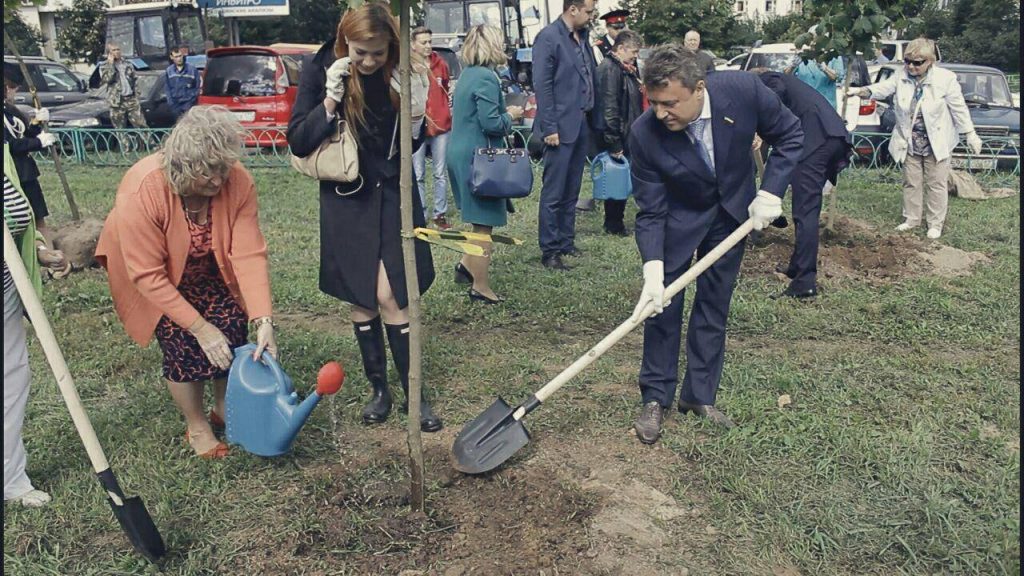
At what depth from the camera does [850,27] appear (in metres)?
6.16

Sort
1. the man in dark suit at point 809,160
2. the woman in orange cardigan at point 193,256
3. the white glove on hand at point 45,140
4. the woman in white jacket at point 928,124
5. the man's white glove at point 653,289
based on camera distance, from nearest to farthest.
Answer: the woman in orange cardigan at point 193,256 < the man's white glove at point 653,289 < the man in dark suit at point 809,160 < the white glove on hand at point 45,140 < the woman in white jacket at point 928,124

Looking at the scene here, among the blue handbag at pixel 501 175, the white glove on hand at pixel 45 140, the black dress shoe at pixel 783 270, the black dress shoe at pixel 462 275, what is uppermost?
the white glove on hand at pixel 45 140

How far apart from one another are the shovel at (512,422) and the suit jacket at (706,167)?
176mm

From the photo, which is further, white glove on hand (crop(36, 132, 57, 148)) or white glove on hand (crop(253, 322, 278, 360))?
white glove on hand (crop(36, 132, 57, 148))

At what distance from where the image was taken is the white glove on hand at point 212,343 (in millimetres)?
3086

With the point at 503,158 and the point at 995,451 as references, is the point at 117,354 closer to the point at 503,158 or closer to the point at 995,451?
the point at 503,158

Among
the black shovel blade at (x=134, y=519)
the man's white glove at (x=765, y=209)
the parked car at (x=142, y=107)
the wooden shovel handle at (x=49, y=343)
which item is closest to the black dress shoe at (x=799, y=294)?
the man's white glove at (x=765, y=209)

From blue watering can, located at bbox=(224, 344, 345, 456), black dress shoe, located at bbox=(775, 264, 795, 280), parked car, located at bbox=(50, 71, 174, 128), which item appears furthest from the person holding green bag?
parked car, located at bbox=(50, 71, 174, 128)

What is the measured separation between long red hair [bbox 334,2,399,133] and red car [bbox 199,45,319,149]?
9.30 metres

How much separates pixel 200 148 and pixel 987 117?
10335 millimetres

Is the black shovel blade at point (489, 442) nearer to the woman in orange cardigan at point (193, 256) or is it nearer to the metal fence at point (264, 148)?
the woman in orange cardigan at point (193, 256)

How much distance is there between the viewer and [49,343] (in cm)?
252

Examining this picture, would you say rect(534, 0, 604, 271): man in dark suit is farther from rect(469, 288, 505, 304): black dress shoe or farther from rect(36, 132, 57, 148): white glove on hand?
rect(36, 132, 57, 148): white glove on hand

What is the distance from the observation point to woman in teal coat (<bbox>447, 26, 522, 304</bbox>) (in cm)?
531
